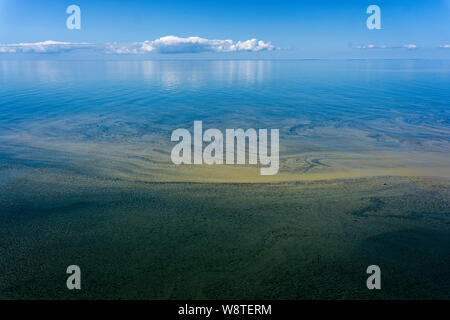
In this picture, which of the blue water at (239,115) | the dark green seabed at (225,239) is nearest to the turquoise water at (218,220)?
the dark green seabed at (225,239)

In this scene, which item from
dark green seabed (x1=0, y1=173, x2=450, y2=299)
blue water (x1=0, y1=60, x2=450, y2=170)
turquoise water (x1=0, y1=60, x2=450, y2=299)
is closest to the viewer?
dark green seabed (x1=0, y1=173, x2=450, y2=299)

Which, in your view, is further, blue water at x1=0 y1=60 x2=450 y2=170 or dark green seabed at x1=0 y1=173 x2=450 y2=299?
blue water at x1=0 y1=60 x2=450 y2=170

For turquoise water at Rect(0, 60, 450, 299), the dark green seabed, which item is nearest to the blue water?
turquoise water at Rect(0, 60, 450, 299)

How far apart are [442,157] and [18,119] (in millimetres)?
27301

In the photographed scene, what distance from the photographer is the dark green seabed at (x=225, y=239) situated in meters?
6.25

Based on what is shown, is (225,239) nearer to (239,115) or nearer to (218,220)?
(218,220)

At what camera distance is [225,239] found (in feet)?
25.6

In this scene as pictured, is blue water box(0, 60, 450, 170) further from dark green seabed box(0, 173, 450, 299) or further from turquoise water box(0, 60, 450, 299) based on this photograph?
dark green seabed box(0, 173, 450, 299)

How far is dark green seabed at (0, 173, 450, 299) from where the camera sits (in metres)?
6.25

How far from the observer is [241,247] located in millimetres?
7500

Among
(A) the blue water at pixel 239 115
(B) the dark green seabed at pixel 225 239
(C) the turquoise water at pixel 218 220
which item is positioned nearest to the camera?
(B) the dark green seabed at pixel 225 239

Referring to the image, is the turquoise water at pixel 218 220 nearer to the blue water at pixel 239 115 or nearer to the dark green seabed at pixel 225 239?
the dark green seabed at pixel 225 239

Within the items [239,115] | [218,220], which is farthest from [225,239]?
[239,115]
